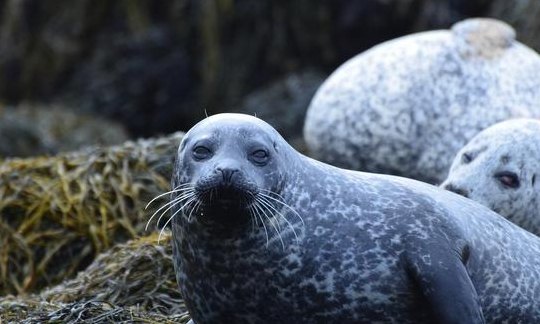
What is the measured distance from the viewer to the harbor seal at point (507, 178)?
287 inches

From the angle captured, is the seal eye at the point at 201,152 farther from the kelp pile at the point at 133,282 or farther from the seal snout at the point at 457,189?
the seal snout at the point at 457,189

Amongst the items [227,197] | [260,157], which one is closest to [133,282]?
[260,157]

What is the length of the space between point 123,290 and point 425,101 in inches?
120

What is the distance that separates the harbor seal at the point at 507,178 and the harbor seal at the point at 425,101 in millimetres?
2014

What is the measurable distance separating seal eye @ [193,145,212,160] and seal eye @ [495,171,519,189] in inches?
81.0

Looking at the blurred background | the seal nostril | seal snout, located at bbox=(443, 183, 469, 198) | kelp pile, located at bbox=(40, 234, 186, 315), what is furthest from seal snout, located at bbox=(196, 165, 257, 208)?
the blurred background

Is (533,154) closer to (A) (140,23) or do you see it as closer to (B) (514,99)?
(B) (514,99)

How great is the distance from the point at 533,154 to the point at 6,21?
8.41 m

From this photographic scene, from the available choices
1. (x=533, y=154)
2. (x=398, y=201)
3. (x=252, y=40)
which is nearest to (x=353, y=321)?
(x=398, y=201)

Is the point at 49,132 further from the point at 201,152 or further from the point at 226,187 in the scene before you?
the point at 226,187

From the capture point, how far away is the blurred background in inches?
528

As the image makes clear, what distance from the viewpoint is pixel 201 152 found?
19.1ft

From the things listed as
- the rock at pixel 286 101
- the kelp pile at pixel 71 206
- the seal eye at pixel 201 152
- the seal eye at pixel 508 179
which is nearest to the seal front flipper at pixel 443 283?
the seal eye at pixel 201 152

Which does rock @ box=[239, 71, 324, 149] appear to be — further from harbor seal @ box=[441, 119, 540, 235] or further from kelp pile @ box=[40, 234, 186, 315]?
harbor seal @ box=[441, 119, 540, 235]
